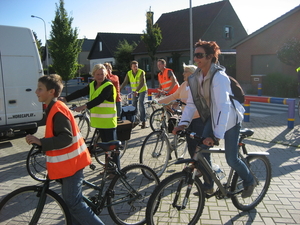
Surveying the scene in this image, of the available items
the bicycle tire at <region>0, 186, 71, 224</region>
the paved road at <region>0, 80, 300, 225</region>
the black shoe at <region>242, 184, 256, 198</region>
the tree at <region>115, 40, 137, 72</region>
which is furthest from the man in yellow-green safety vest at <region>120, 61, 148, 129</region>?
the tree at <region>115, 40, 137, 72</region>

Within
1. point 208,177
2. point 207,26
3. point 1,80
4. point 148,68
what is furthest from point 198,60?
point 148,68

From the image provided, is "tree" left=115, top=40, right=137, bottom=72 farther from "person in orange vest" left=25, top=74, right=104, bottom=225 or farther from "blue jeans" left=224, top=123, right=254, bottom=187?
"person in orange vest" left=25, top=74, right=104, bottom=225

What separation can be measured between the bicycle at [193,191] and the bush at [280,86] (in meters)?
14.7

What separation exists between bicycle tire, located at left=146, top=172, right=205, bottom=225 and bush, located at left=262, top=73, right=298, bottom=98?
15614mm

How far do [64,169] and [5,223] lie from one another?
30.9 inches

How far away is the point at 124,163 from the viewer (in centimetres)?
598

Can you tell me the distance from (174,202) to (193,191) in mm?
224

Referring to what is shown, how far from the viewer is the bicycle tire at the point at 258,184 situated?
3.72 m

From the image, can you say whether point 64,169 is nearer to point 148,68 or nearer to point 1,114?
point 1,114

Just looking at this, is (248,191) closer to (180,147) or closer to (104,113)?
(180,147)

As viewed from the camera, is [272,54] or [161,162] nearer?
[161,162]

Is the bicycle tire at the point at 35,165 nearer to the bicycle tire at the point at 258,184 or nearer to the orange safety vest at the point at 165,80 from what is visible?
the bicycle tire at the point at 258,184

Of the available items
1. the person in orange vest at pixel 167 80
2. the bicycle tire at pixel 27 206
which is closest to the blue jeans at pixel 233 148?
the bicycle tire at pixel 27 206

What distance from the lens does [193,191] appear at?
3.19 m
